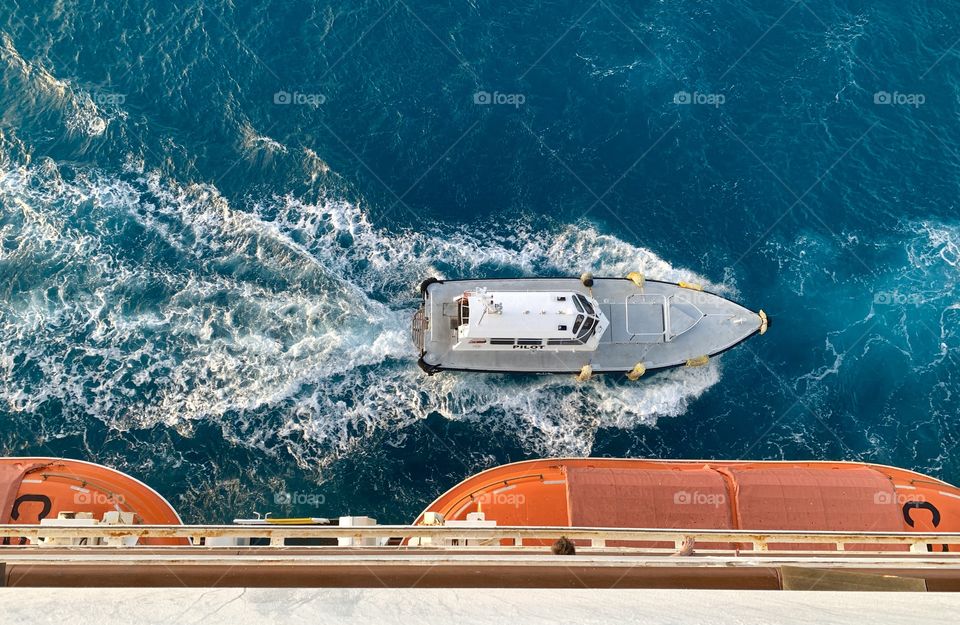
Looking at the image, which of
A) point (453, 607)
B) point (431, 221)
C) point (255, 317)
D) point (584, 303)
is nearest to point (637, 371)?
point (584, 303)

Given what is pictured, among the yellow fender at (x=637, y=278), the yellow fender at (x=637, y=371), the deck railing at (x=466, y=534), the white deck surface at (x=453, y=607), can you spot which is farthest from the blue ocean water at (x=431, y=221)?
the white deck surface at (x=453, y=607)

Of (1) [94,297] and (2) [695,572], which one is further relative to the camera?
(1) [94,297]

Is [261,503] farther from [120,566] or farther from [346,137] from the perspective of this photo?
[346,137]

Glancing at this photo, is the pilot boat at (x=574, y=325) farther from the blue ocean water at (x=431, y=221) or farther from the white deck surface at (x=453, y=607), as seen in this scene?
the white deck surface at (x=453, y=607)

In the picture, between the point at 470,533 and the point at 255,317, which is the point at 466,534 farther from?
the point at 255,317

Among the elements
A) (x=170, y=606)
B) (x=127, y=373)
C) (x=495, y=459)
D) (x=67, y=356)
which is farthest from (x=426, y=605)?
(x=67, y=356)

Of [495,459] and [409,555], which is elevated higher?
[495,459]
